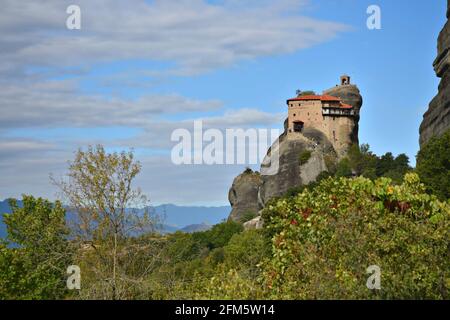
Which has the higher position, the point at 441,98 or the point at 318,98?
the point at 318,98

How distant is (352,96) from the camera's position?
15388 centimetres

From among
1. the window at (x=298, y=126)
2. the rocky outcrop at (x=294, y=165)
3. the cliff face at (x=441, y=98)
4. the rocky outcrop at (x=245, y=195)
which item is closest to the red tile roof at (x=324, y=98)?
the window at (x=298, y=126)

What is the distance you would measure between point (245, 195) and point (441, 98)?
239 feet

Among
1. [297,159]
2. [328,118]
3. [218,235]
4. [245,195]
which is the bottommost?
[218,235]

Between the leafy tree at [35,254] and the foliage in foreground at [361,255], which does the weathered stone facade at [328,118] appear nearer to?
the leafy tree at [35,254]

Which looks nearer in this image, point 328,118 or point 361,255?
point 361,255

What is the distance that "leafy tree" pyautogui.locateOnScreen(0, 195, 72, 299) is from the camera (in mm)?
32812

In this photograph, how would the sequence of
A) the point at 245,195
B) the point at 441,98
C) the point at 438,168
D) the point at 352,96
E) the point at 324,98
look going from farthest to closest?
the point at 352,96 < the point at 324,98 < the point at 245,195 < the point at 441,98 < the point at 438,168

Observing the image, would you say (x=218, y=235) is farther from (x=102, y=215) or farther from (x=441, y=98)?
(x=102, y=215)

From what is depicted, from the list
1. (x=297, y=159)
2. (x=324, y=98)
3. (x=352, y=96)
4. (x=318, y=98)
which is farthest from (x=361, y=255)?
(x=352, y=96)

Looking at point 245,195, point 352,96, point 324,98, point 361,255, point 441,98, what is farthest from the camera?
point 352,96

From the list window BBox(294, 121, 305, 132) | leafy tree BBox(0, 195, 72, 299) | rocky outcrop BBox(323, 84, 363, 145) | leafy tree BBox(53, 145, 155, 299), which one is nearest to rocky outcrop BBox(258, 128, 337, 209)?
window BBox(294, 121, 305, 132)

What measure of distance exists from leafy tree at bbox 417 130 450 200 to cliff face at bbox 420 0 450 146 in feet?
34.3
